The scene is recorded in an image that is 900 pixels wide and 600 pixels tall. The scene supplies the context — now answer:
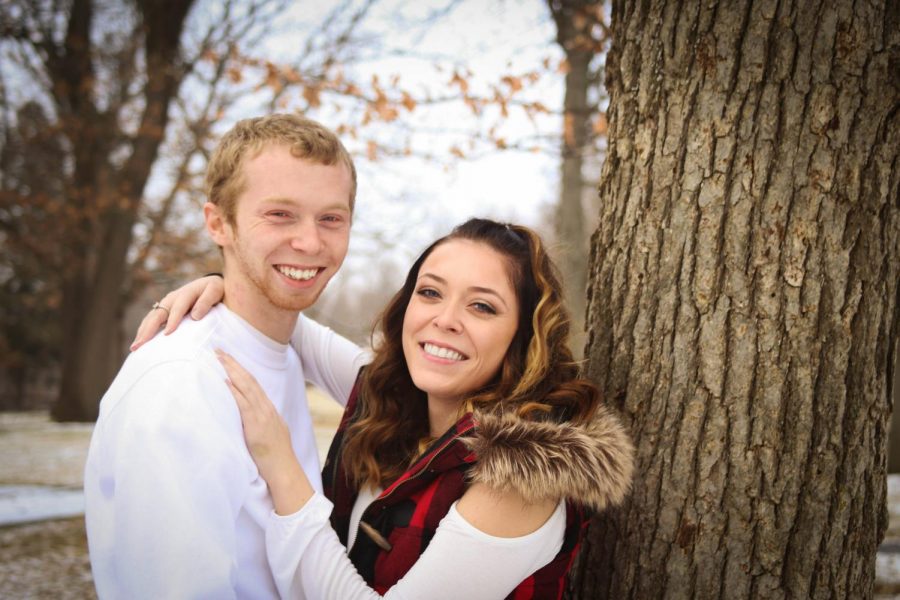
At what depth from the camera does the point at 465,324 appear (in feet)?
8.18

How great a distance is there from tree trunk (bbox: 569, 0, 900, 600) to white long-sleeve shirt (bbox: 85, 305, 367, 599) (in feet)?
4.45

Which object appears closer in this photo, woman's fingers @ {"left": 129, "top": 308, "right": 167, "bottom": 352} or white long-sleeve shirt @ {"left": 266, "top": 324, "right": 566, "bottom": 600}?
white long-sleeve shirt @ {"left": 266, "top": 324, "right": 566, "bottom": 600}

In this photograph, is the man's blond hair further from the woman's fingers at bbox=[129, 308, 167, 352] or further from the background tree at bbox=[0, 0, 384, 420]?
the background tree at bbox=[0, 0, 384, 420]

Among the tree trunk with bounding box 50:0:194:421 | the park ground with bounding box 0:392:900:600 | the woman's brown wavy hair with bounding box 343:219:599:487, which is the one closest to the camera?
the woman's brown wavy hair with bounding box 343:219:599:487

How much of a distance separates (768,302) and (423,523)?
1.32 m

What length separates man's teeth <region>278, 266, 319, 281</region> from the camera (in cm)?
263

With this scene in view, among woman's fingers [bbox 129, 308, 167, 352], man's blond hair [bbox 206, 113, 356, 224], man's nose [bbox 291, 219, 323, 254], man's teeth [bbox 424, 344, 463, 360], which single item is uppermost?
man's blond hair [bbox 206, 113, 356, 224]

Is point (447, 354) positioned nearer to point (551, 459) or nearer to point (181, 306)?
point (551, 459)

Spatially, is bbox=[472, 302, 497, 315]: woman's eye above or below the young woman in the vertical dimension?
above

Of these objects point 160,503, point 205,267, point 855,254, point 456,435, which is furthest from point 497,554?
point 205,267

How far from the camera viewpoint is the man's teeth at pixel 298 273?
2631mm

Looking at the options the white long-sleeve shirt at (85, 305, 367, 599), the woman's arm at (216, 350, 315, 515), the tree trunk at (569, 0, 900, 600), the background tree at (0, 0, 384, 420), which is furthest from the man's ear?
the background tree at (0, 0, 384, 420)

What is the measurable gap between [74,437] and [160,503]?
12.0 m

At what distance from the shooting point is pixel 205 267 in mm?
16641
